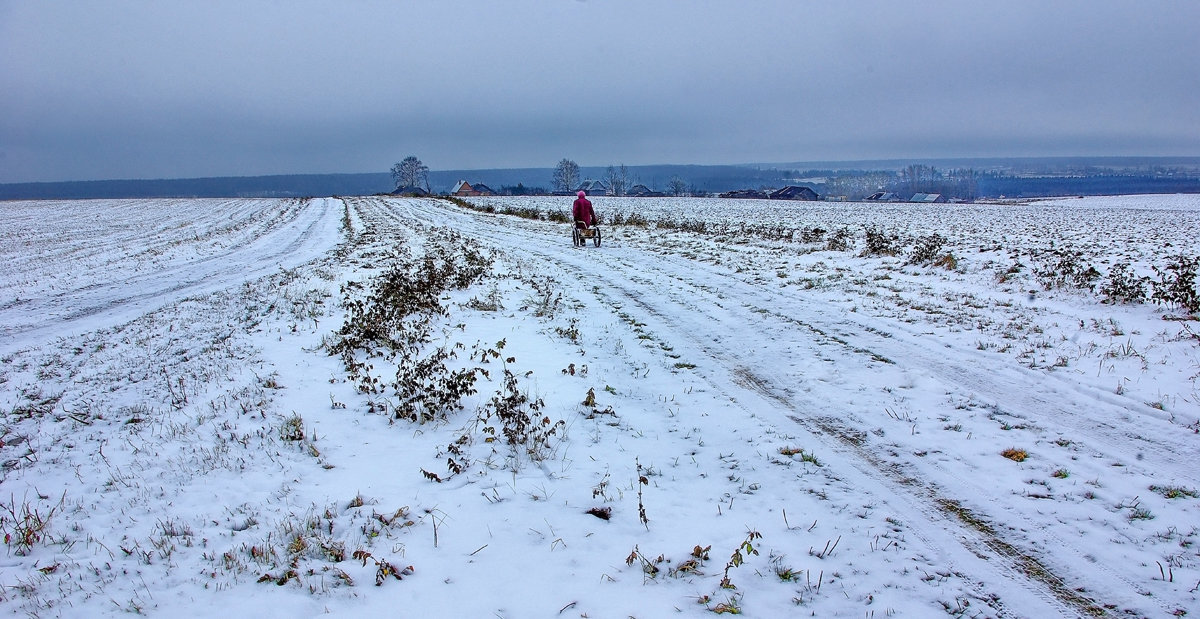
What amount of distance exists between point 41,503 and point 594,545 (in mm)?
4622

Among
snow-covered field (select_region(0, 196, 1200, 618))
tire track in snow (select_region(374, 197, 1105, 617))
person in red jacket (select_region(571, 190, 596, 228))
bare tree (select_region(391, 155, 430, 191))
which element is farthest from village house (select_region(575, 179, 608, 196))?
snow-covered field (select_region(0, 196, 1200, 618))

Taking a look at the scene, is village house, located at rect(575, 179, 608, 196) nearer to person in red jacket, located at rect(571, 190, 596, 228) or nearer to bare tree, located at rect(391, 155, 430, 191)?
bare tree, located at rect(391, 155, 430, 191)

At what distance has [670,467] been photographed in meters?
4.84

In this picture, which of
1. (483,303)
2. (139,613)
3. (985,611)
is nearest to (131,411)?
(139,613)

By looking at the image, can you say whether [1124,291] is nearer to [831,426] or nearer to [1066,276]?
[1066,276]

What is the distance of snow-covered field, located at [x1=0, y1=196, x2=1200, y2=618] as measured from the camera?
3428 mm

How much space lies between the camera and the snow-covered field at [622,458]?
3.43 meters

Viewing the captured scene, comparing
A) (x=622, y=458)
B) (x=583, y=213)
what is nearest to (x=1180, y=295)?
(x=622, y=458)

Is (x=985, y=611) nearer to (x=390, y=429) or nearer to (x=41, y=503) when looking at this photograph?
(x=390, y=429)

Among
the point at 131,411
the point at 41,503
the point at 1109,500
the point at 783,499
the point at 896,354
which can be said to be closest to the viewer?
the point at 1109,500

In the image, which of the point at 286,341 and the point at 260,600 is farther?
the point at 286,341

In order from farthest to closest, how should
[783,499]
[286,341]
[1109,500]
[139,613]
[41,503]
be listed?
[286,341], [41,503], [783,499], [1109,500], [139,613]

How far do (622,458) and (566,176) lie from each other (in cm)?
14260

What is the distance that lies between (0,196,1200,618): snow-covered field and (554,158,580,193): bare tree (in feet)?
444
